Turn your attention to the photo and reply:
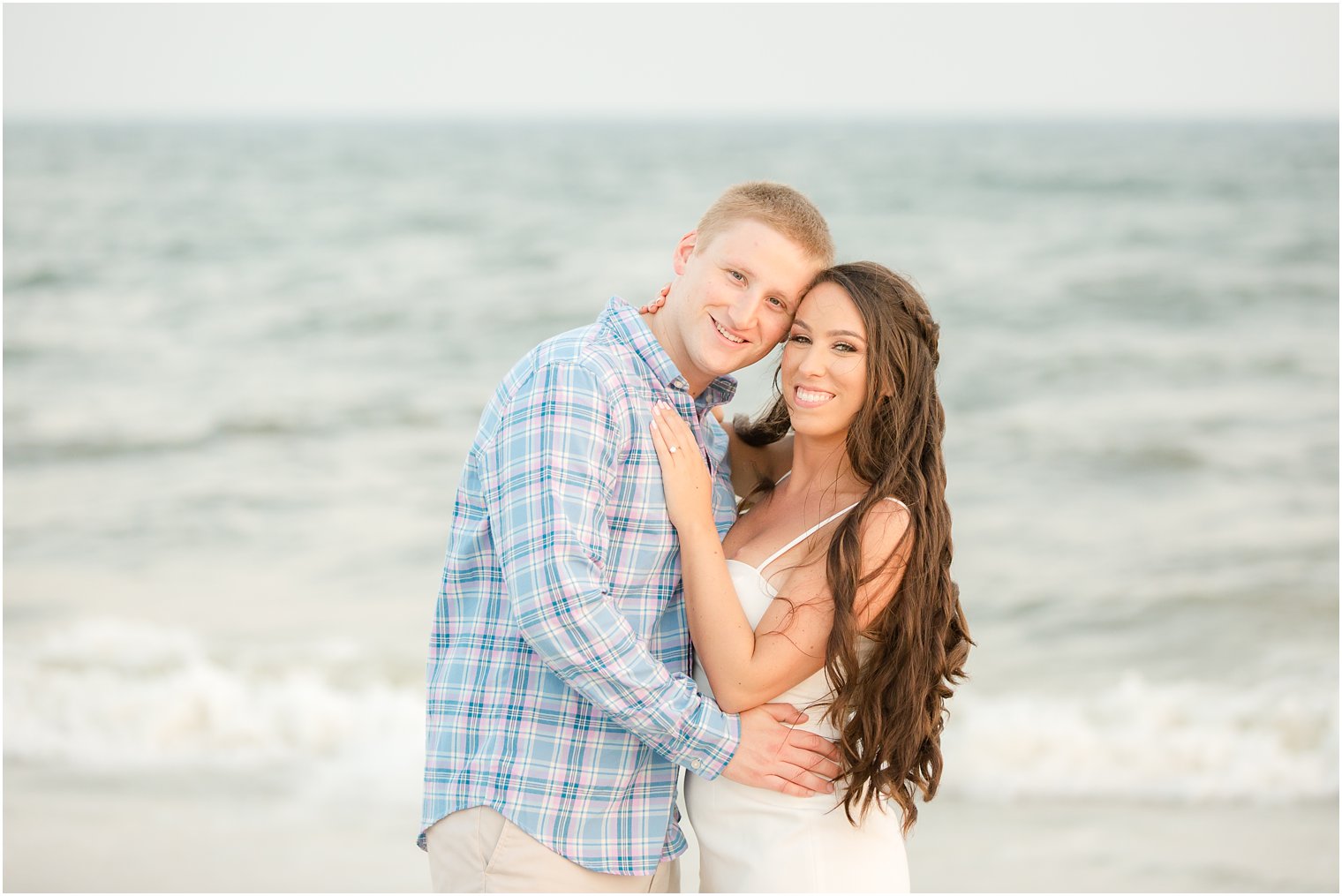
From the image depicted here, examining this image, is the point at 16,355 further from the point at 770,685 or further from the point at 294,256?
the point at 770,685

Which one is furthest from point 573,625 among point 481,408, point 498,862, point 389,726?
point 481,408

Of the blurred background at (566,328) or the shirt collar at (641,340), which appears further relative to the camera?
the blurred background at (566,328)

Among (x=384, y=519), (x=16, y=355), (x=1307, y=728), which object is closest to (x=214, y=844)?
(x=384, y=519)

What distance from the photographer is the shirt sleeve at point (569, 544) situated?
7.33 feet

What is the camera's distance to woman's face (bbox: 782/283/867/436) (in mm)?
2652

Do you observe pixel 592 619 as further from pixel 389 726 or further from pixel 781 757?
pixel 389 726

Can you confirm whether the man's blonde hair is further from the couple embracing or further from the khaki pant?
the khaki pant

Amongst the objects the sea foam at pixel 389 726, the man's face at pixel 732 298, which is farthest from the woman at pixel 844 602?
the sea foam at pixel 389 726

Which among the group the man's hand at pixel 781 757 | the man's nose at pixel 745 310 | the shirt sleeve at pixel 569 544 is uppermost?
the man's nose at pixel 745 310

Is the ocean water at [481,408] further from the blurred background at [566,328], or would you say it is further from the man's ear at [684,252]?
the man's ear at [684,252]

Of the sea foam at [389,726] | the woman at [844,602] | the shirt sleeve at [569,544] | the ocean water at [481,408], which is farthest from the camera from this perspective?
the ocean water at [481,408]

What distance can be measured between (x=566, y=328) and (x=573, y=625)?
12.1 m

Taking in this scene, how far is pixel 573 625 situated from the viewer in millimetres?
2227

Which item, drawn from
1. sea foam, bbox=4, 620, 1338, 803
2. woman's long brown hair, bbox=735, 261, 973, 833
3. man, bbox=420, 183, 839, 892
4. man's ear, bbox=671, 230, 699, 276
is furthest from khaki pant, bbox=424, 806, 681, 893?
sea foam, bbox=4, 620, 1338, 803
